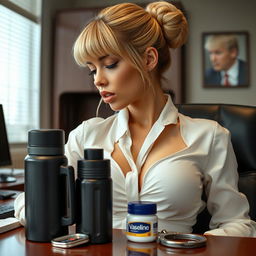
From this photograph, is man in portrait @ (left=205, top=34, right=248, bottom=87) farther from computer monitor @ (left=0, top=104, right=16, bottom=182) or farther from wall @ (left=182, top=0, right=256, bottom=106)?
computer monitor @ (left=0, top=104, right=16, bottom=182)

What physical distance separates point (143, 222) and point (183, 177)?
0.50m

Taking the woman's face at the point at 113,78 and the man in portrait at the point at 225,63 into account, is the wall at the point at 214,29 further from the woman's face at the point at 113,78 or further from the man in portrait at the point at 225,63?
the woman's face at the point at 113,78

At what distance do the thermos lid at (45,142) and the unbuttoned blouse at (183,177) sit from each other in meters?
0.52

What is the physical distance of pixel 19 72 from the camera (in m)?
3.42

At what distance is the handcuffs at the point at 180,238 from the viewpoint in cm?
75

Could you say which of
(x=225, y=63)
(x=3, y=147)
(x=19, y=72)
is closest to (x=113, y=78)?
(x=3, y=147)

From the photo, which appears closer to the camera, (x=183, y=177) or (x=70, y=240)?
(x=70, y=240)

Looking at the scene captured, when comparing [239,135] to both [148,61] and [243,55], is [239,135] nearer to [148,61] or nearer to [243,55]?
[148,61]

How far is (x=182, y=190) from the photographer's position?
122 centimetres

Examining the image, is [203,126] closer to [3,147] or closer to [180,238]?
[180,238]

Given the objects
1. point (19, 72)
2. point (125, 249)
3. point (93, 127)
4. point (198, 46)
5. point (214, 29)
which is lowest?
point (125, 249)

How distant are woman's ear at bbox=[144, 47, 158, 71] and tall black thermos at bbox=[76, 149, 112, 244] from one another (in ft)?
2.07

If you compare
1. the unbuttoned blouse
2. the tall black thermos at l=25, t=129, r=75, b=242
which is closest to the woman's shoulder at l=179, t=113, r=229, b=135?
the unbuttoned blouse

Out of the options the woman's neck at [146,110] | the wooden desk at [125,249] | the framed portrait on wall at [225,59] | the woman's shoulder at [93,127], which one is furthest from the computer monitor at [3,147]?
the framed portrait on wall at [225,59]
